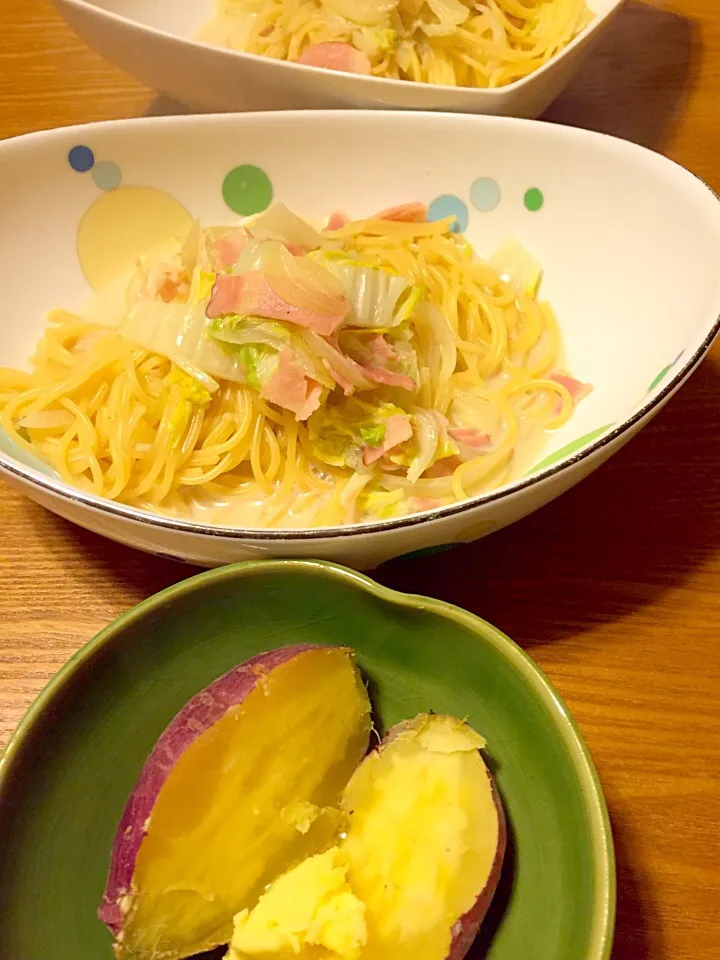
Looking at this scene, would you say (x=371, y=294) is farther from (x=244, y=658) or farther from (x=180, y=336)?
(x=244, y=658)

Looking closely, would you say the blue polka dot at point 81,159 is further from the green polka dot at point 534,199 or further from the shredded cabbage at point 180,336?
the green polka dot at point 534,199

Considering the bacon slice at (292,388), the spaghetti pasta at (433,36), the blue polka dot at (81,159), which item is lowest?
the bacon slice at (292,388)

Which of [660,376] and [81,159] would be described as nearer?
[660,376]

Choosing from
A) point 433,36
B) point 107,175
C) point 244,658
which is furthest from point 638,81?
point 244,658

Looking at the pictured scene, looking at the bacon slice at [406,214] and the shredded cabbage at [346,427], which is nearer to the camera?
the shredded cabbage at [346,427]

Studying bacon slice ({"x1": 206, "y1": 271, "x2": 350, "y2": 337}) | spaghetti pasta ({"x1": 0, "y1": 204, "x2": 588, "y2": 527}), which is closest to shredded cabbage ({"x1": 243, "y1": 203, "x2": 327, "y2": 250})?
spaghetti pasta ({"x1": 0, "y1": 204, "x2": 588, "y2": 527})

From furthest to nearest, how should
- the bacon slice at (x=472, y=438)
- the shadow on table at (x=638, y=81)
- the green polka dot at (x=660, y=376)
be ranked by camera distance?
the shadow on table at (x=638, y=81) → the bacon slice at (x=472, y=438) → the green polka dot at (x=660, y=376)

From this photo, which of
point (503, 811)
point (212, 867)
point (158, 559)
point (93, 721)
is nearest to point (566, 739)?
point (503, 811)

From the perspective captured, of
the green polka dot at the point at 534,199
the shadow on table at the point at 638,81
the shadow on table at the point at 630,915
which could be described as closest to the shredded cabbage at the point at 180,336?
the green polka dot at the point at 534,199
